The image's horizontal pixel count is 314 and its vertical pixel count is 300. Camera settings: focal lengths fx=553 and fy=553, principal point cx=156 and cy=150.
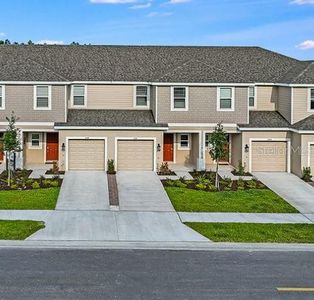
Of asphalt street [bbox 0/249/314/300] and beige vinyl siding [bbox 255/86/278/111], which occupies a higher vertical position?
beige vinyl siding [bbox 255/86/278/111]

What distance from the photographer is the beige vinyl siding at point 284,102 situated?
32.8m

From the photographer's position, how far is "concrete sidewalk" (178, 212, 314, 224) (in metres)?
20.8

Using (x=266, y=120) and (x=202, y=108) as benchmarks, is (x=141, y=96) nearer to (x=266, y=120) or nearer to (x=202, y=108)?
(x=202, y=108)

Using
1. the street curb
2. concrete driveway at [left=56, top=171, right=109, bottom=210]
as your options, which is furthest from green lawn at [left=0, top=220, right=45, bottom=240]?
concrete driveway at [left=56, top=171, right=109, bottom=210]

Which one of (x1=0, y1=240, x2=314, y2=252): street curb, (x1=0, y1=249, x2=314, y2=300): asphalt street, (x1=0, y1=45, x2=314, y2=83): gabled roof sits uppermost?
(x1=0, y1=45, x2=314, y2=83): gabled roof

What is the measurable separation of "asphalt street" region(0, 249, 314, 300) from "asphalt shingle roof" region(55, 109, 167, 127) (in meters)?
16.0

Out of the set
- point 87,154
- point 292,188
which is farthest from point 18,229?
point 292,188

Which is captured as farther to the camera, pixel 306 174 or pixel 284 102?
pixel 284 102

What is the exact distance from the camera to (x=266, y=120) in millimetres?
33000

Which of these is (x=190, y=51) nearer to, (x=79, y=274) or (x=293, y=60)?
(x=293, y=60)

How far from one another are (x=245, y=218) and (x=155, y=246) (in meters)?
5.67

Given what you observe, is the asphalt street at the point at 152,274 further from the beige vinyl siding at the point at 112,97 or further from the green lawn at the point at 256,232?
the beige vinyl siding at the point at 112,97

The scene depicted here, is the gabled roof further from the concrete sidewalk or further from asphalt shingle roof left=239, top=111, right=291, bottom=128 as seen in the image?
the concrete sidewalk

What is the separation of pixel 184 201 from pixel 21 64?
15203 mm
